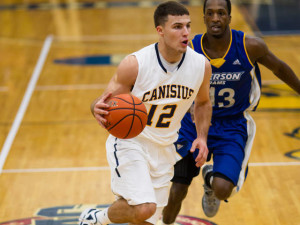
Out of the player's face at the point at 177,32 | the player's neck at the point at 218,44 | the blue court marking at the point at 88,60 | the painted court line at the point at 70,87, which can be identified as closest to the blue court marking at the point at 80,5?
the blue court marking at the point at 88,60

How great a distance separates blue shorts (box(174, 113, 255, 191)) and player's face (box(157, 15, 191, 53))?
1129 mm

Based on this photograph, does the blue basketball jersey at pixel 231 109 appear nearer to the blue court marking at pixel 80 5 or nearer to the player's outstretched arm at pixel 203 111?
the player's outstretched arm at pixel 203 111

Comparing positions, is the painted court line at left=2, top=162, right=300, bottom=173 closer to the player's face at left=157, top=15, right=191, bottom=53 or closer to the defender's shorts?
the defender's shorts

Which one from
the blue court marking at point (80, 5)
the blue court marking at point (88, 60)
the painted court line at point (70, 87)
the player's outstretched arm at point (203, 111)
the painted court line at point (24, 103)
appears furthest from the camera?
the blue court marking at point (80, 5)

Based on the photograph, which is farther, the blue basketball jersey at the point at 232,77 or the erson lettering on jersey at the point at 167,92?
the blue basketball jersey at the point at 232,77

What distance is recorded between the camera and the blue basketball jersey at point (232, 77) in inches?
212

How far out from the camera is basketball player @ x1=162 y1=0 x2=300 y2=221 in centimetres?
530

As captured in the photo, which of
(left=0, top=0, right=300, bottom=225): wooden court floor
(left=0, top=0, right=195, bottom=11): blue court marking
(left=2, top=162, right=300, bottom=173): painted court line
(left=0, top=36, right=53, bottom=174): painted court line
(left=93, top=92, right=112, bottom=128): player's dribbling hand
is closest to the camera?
(left=93, top=92, right=112, bottom=128): player's dribbling hand

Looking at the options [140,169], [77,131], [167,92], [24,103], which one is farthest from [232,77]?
[24,103]

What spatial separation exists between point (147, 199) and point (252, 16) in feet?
37.0

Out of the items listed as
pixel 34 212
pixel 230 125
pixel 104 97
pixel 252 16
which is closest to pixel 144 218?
pixel 104 97

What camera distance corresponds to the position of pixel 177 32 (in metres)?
4.63

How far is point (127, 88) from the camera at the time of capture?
15.4 feet

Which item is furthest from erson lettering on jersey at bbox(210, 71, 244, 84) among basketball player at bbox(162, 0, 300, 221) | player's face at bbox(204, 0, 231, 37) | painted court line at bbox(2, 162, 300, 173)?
painted court line at bbox(2, 162, 300, 173)
